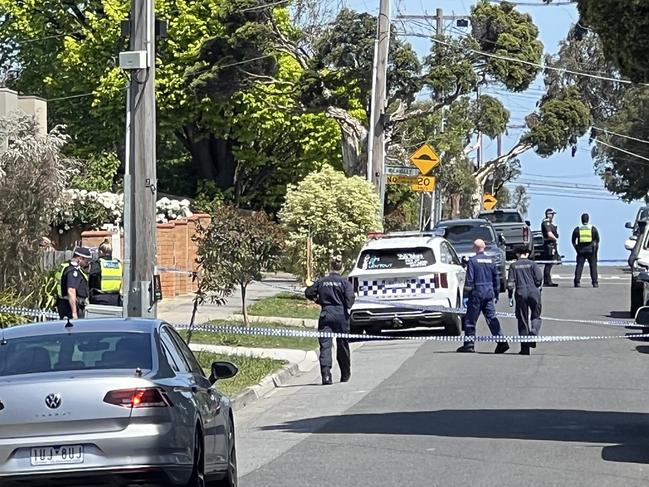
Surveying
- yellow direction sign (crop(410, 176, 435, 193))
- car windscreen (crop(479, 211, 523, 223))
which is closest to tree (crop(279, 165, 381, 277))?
Answer: yellow direction sign (crop(410, 176, 435, 193))

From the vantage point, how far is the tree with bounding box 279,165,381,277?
103ft

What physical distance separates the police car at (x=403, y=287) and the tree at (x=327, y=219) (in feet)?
22.3

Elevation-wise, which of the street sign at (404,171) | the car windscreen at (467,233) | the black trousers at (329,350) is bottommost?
the black trousers at (329,350)

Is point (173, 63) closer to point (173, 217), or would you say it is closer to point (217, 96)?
point (217, 96)

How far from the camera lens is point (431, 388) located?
17.6 metres

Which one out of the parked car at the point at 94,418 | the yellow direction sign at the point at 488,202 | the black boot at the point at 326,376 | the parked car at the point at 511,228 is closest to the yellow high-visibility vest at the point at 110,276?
the black boot at the point at 326,376

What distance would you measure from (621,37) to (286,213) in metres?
19.3

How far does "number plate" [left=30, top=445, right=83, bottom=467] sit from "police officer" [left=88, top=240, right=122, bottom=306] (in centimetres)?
1108

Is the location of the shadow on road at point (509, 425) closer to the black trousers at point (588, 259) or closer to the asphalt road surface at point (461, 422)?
the asphalt road surface at point (461, 422)

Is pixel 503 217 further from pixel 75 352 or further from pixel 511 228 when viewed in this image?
pixel 75 352

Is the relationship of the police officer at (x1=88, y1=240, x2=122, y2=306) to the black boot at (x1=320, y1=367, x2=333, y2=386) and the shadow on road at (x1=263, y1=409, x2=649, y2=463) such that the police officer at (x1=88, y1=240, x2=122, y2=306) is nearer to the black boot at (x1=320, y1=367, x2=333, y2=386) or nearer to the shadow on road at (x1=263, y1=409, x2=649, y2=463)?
the black boot at (x1=320, y1=367, x2=333, y2=386)

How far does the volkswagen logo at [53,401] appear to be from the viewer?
29.5ft

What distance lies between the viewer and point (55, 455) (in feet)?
29.3

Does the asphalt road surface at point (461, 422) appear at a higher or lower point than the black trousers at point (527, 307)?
lower
